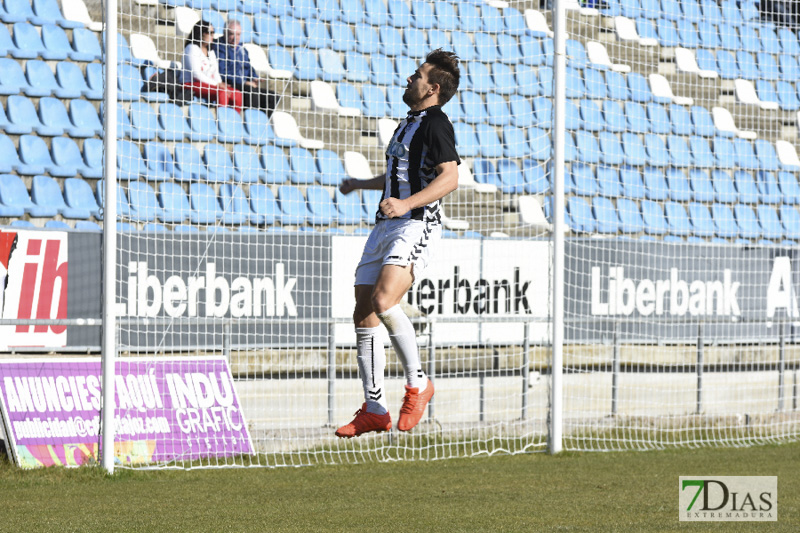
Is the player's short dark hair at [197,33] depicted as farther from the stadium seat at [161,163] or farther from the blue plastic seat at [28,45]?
the blue plastic seat at [28,45]

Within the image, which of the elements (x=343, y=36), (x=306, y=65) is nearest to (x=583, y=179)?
(x=343, y=36)

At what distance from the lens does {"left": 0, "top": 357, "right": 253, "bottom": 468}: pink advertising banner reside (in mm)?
7543

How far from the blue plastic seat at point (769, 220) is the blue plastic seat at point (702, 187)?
0.63 m

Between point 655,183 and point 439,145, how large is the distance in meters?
10.3

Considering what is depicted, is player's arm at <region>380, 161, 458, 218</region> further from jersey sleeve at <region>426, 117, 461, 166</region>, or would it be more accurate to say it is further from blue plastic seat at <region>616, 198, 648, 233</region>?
blue plastic seat at <region>616, 198, 648, 233</region>

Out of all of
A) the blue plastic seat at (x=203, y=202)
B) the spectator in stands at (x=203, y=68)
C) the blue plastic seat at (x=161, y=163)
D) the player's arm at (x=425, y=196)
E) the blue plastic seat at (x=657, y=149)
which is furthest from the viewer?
the blue plastic seat at (x=657, y=149)

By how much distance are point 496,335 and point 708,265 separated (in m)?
3.36

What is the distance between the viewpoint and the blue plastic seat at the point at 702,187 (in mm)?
14412

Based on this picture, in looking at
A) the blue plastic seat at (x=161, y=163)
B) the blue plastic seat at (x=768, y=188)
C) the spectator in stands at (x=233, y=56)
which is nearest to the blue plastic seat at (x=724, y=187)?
the blue plastic seat at (x=768, y=188)

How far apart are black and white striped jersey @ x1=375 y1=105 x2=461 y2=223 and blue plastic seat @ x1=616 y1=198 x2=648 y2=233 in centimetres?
933

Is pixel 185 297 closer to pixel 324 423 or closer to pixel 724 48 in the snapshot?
pixel 324 423

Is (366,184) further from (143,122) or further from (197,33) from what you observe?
(197,33)

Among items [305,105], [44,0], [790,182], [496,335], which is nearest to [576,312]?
[496,335]

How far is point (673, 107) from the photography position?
15.1 m
